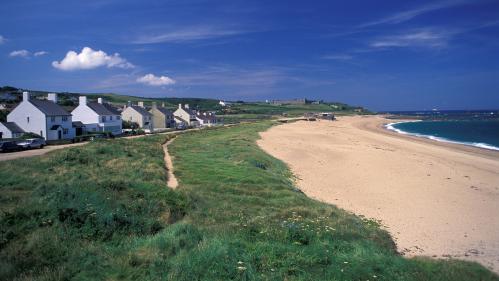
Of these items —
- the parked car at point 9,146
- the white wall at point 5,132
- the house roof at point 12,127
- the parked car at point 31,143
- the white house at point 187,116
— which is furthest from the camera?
the white house at point 187,116

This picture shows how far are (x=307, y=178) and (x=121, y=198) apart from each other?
1513 cm

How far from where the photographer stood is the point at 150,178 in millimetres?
17891

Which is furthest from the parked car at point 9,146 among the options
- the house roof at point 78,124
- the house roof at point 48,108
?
the house roof at point 78,124

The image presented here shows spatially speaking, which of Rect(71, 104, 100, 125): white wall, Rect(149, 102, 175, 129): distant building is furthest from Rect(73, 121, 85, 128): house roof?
Rect(149, 102, 175, 129): distant building

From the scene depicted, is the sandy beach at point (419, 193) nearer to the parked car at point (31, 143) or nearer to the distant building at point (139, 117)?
the parked car at point (31, 143)

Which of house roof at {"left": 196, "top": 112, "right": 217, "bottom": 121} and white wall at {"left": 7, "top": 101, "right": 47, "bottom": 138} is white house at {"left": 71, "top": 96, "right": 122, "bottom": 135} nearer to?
white wall at {"left": 7, "top": 101, "right": 47, "bottom": 138}

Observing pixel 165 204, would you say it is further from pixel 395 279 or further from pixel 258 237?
pixel 395 279

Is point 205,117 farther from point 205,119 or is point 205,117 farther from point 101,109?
point 101,109

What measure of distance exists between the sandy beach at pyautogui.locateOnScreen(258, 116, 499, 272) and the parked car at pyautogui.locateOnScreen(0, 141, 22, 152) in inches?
976

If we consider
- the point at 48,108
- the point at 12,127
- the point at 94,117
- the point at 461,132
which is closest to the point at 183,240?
the point at 12,127

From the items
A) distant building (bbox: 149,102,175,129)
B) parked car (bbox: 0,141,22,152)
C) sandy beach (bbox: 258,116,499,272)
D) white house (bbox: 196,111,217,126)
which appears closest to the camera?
sandy beach (bbox: 258,116,499,272)

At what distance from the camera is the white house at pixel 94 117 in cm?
5503

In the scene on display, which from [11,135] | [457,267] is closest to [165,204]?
[457,267]

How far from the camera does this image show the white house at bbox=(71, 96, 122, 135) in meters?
55.0
